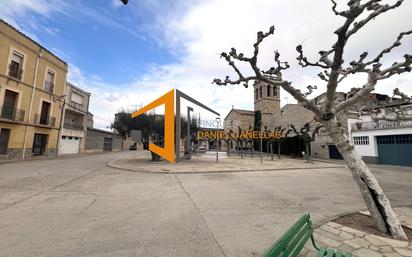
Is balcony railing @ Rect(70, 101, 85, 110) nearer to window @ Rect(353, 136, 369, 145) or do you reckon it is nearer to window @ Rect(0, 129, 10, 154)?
window @ Rect(0, 129, 10, 154)

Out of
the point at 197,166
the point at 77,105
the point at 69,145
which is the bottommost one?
the point at 197,166

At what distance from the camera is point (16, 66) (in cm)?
1752

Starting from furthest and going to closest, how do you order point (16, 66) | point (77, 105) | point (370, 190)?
point (77, 105)
point (16, 66)
point (370, 190)

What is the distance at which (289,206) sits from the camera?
569 centimetres

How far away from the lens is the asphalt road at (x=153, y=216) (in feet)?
10.7

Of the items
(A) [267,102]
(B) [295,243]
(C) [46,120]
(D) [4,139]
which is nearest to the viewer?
(B) [295,243]

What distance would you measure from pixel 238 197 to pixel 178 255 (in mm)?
3827

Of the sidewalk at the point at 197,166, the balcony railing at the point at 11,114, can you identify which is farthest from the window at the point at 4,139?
the sidewalk at the point at 197,166

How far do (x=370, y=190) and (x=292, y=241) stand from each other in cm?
280

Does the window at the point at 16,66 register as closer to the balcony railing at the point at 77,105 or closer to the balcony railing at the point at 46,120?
the balcony railing at the point at 46,120

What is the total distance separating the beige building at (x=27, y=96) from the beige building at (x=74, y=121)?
74.2 inches

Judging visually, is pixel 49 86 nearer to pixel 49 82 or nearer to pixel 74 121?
pixel 49 82

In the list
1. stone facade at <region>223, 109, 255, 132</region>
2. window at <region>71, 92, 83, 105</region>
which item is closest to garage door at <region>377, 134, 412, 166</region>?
stone facade at <region>223, 109, 255, 132</region>

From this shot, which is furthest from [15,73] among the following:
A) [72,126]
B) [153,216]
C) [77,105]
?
[153,216]
